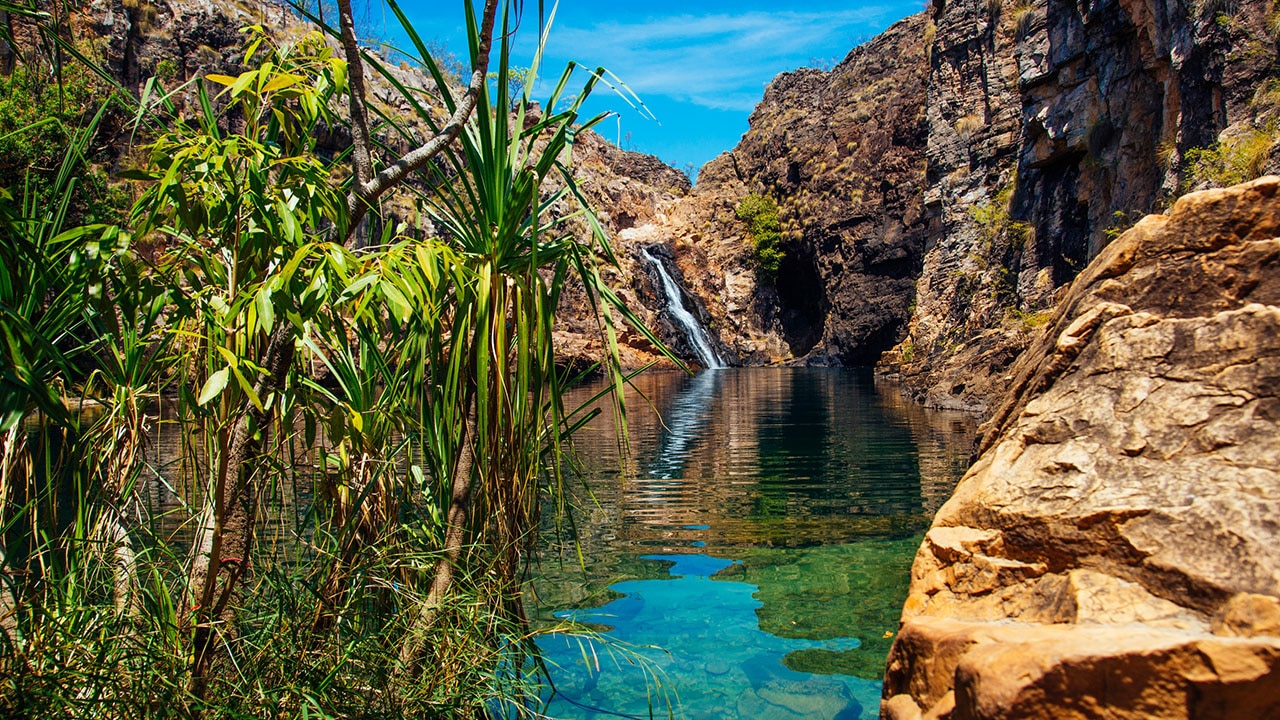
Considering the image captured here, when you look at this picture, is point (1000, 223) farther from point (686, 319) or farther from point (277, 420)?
point (277, 420)

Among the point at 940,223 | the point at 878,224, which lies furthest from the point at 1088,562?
the point at 878,224

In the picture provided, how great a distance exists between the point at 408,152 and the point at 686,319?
45893 mm

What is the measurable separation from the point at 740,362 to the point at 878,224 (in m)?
12.2

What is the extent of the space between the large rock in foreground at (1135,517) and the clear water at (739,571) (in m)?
1.13

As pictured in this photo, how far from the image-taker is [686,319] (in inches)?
1903

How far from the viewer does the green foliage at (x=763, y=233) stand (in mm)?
51500

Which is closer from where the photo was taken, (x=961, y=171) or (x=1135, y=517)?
(x=1135, y=517)

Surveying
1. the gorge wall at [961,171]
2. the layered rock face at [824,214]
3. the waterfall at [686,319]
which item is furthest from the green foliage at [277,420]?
the waterfall at [686,319]

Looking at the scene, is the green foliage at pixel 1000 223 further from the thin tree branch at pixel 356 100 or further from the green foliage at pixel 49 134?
the green foliage at pixel 49 134

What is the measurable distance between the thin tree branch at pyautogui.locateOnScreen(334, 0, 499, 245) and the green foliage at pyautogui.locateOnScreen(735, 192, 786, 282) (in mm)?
49704

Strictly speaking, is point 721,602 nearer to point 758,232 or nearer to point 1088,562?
point 1088,562

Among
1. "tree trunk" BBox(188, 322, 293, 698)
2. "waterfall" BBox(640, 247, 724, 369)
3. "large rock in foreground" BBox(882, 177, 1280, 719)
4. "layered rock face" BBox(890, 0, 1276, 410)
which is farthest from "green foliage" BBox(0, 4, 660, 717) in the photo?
"waterfall" BBox(640, 247, 724, 369)

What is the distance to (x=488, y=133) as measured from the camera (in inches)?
107

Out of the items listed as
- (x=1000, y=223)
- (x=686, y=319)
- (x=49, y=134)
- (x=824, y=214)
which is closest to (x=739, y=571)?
(x=49, y=134)
